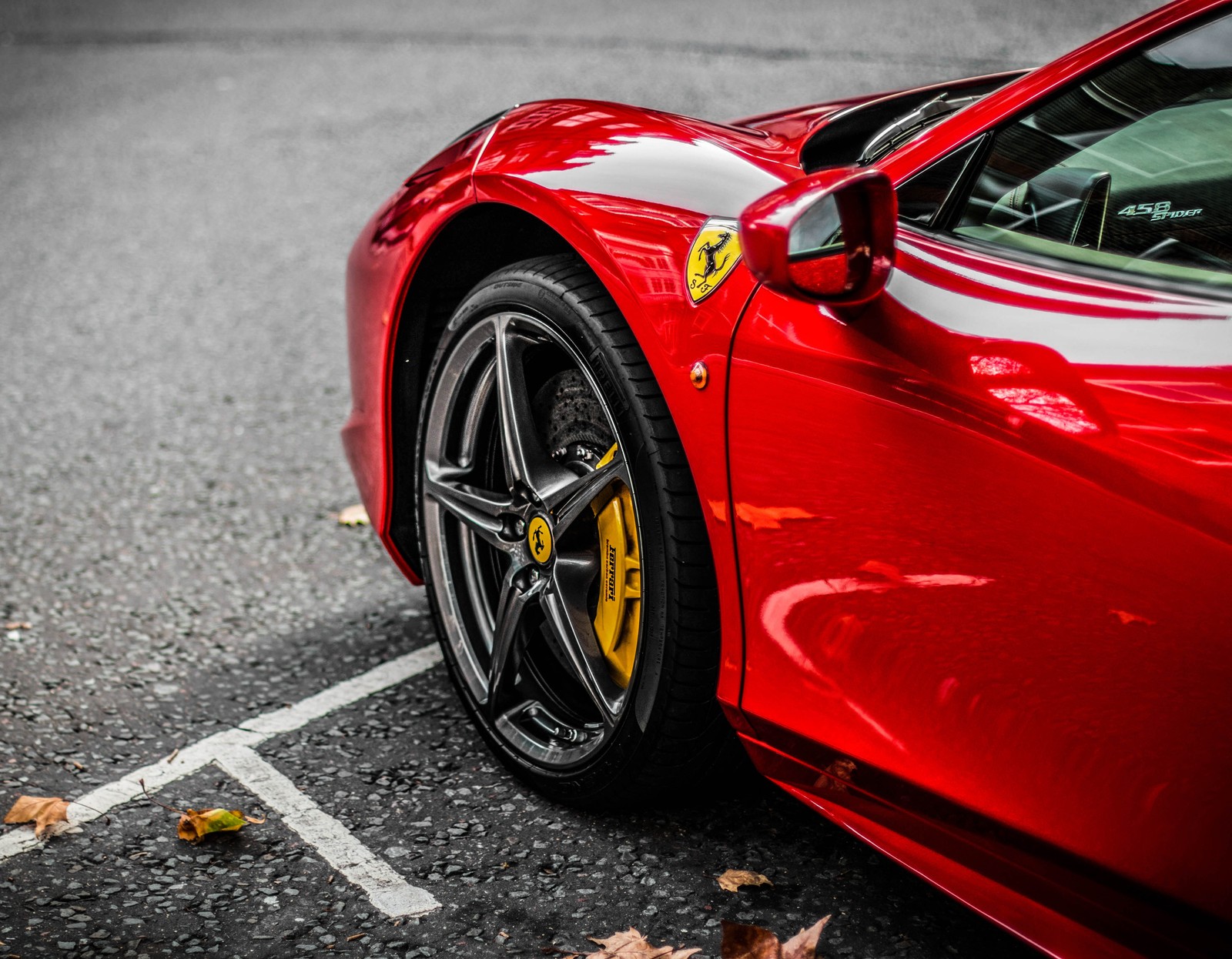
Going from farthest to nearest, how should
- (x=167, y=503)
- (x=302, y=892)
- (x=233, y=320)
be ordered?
(x=233, y=320), (x=167, y=503), (x=302, y=892)

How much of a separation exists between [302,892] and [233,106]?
25.2 feet

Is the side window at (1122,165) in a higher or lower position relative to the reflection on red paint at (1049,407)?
higher

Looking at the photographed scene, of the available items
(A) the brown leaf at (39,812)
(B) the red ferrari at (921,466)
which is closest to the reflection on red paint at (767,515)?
(B) the red ferrari at (921,466)

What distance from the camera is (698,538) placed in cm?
198

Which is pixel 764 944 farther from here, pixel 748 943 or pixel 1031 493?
pixel 1031 493

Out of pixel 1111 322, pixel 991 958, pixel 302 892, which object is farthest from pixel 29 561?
pixel 1111 322

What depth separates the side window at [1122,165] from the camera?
1.58 m

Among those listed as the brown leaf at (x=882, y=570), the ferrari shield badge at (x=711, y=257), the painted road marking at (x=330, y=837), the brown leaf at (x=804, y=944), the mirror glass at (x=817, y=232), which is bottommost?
the brown leaf at (x=804, y=944)

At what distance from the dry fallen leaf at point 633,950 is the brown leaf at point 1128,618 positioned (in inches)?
36.8

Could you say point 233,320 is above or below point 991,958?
above

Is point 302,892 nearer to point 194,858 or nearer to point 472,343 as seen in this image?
point 194,858

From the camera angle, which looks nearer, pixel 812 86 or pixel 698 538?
pixel 698 538

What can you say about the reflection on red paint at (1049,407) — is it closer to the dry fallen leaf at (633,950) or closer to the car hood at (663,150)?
the car hood at (663,150)

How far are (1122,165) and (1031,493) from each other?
1.58 ft
